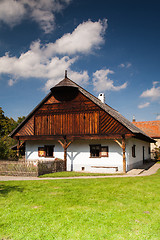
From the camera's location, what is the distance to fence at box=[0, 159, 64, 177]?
50.2 ft

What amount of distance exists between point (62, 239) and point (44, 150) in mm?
16698

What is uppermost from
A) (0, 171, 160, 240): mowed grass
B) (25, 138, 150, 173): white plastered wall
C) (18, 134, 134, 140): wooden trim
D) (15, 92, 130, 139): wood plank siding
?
(15, 92, 130, 139): wood plank siding

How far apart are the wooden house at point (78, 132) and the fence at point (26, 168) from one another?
9.63 feet

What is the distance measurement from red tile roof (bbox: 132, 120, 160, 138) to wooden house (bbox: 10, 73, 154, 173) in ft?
56.0

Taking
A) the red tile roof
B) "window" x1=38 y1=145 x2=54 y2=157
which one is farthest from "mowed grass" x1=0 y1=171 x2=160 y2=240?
the red tile roof

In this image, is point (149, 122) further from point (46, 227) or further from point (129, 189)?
point (46, 227)

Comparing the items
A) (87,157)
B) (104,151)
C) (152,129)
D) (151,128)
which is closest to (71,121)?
(87,157)

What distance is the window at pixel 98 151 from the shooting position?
1855 centimetres

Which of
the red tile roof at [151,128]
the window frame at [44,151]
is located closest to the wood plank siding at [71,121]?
the window frame at [44,151]

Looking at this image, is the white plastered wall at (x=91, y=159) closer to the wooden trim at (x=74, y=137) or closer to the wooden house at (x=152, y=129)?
the wooden trim at (x=74, y=137)

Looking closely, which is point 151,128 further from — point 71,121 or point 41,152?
point 41,152

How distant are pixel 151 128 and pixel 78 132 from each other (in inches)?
930

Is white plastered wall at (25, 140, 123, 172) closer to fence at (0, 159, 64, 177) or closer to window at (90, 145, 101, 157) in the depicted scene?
window at (90, 145, 101, 157)

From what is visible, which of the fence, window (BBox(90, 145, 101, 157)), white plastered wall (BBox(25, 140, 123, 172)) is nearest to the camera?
the fence
